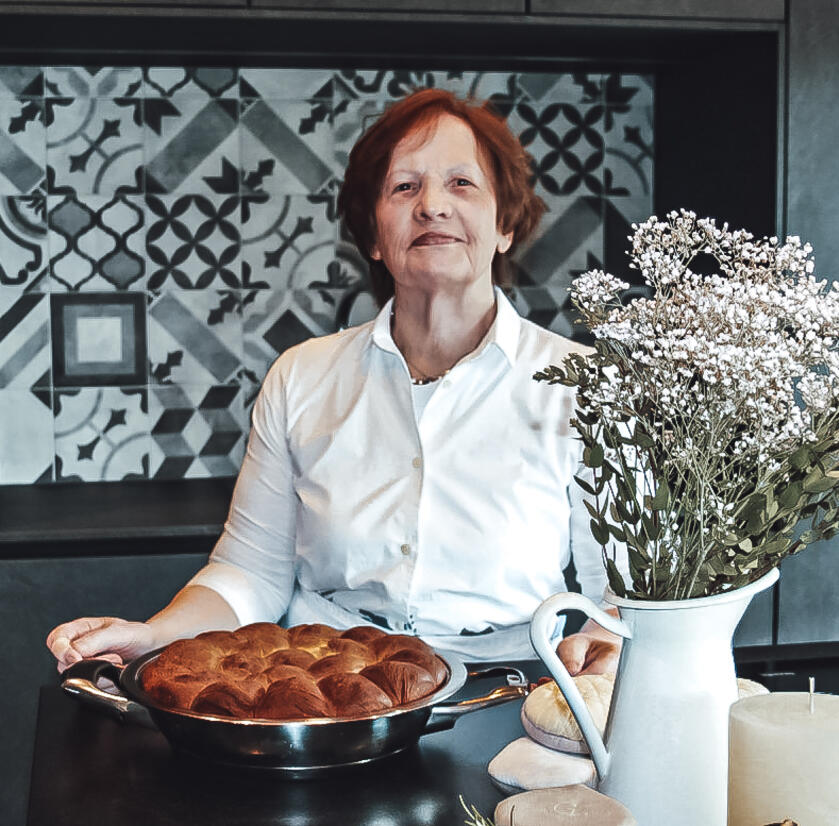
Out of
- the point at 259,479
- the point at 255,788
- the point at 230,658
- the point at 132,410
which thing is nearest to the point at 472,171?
the point at 259,479

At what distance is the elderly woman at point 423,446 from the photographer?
1.58 m

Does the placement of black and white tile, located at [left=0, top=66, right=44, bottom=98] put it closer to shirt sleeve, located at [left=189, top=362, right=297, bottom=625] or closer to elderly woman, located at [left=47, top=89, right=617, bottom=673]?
elderly woman, located at [left=47, top=89, right=617, bottom=673]

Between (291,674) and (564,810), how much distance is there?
33 centimetres

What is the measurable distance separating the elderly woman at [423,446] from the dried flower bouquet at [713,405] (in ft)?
2.54

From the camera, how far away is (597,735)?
2.68 ft

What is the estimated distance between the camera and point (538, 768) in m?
0.93

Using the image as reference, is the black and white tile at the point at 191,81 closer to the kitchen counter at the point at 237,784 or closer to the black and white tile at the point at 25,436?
the black and white tile at the point at 25,436

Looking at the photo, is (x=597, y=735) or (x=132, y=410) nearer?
(x=597, y=735)

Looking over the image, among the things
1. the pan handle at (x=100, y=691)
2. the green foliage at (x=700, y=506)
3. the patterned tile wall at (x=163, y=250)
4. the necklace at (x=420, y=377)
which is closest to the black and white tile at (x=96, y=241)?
the patterned tile wall at (x=163, y=250)

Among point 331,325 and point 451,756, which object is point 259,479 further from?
point 331,325

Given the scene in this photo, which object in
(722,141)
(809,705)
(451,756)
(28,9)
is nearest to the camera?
(809,705)

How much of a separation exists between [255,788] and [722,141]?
1965 mm

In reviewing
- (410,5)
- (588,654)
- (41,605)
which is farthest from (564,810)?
(410,5)

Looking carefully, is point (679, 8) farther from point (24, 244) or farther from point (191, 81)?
point (24, 244)
